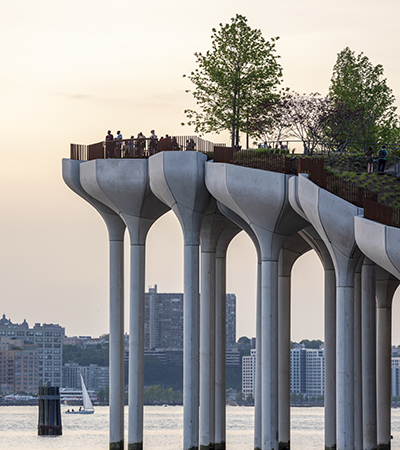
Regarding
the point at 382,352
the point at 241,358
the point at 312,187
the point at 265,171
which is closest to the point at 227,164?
the point at 265,171

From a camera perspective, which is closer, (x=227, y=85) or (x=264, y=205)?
(x=264, y=205)

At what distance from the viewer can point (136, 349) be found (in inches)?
1966

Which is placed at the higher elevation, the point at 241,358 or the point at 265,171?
the point at 265,171

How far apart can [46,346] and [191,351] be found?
449 ft

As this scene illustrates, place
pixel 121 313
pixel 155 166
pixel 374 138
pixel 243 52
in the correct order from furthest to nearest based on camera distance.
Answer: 1. pixel 374 138
2. pixel 243 52
3. pixel 121 313
4. pixel 155 166

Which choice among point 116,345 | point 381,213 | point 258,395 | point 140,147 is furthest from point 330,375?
point 381,213

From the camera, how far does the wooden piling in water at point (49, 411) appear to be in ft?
232

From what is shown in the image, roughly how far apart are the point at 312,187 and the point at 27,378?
485ft

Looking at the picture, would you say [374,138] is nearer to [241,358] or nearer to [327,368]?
[327,368]

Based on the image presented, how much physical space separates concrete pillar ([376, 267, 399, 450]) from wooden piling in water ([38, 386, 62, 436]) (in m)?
23.6

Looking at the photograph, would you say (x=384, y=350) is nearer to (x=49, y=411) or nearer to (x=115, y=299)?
(x=115, y=299)

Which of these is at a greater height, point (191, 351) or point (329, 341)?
point (329, 341)

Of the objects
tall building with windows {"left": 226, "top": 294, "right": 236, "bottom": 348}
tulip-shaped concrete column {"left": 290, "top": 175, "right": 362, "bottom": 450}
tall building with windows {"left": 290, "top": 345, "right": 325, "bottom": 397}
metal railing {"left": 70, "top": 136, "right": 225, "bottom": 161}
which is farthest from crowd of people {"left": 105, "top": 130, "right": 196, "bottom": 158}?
tall building with windows {"left": 290, "top": 345, "right": 325, "bottom": 397}

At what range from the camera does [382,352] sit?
2312 inches
